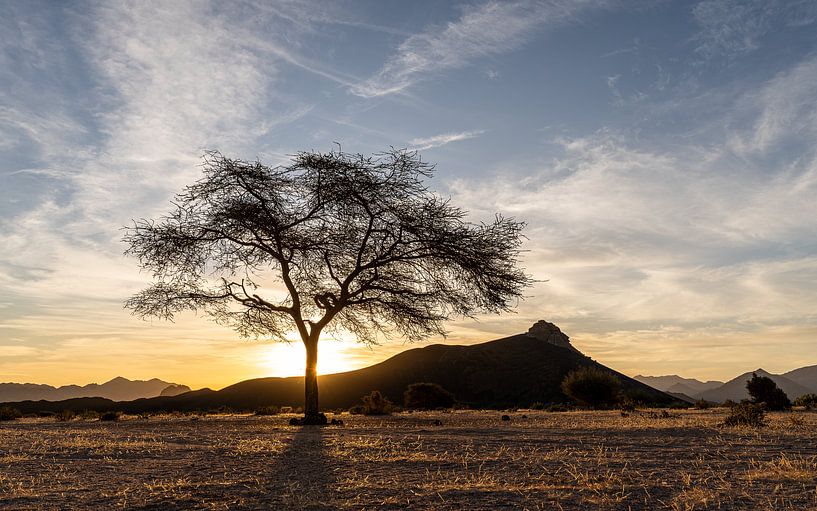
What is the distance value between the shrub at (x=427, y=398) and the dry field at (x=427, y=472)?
2608 centimetres

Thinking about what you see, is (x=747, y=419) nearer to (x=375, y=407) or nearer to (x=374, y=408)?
(x=374, y=408)

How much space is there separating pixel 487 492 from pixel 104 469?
5882mm

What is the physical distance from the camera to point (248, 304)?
22.4 m

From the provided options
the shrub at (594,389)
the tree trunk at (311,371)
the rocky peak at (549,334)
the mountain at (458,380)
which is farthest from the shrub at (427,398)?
the rocky peak at (549,334)

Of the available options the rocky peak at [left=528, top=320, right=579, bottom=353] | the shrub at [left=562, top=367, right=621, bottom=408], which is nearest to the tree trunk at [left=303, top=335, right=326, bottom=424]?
the shrub at [left=562, top=367, right=621, bottom=408]

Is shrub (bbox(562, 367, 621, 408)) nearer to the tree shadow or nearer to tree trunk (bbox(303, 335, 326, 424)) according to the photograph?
tree trunk (bbox(303, 335, 326, 424))

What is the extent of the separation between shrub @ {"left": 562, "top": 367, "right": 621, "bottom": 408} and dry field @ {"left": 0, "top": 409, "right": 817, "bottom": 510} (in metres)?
24.1

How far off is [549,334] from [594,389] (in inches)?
2755

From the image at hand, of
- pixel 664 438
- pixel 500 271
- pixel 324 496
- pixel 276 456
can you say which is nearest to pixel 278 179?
pixel 500 271

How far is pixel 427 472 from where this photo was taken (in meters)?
8.23

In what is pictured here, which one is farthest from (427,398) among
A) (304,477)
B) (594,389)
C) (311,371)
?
(304,477)

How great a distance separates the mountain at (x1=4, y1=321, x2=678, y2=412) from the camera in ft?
243

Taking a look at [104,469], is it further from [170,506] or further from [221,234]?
[221,234]

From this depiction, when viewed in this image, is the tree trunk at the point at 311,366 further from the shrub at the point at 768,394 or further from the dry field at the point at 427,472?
the shrub at the point at 768,394
